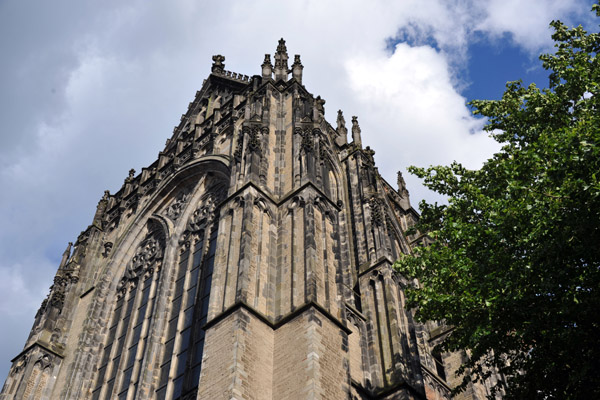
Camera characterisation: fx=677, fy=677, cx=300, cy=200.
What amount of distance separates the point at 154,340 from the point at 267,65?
10194mm

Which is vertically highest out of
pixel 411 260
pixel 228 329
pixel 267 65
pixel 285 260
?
pixel 267 65

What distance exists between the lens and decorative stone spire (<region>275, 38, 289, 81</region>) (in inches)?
905

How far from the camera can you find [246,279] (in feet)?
48.2

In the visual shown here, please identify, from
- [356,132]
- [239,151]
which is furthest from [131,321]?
[356,132]

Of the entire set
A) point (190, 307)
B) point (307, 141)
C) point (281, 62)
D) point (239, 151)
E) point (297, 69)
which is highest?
point (281, 62)

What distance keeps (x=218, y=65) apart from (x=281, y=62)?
8421 millimetres

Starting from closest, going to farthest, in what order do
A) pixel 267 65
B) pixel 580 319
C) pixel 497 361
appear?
pixel 580 319 → pixel 497 361 → pixel 267 65

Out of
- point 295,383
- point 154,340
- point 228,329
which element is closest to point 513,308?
point 295,383

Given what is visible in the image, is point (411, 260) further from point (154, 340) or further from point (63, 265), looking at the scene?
point (63, 265)

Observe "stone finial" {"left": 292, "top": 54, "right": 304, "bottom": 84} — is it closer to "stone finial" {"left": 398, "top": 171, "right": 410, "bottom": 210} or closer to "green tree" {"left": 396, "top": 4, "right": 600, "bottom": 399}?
"stone finial" {"left": 398, "top": 171, "right": 410, "bottom": 210}

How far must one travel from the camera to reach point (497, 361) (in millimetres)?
11133

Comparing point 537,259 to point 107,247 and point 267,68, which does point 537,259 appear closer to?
point 267,68

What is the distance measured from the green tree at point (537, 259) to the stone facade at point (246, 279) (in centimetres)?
313

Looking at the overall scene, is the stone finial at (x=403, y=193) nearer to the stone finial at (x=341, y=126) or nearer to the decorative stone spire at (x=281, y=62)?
the stone finial at (x=341, y=126)
